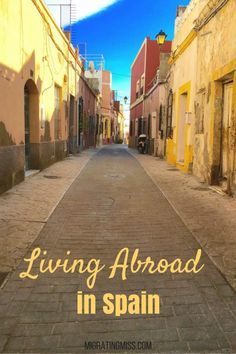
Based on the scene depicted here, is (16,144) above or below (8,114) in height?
below

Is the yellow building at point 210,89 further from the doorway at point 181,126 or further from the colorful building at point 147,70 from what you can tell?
the colorful building at point 147,70

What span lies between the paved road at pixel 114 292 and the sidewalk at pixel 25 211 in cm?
18

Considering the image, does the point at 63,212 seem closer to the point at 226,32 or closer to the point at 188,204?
the point at 188,204

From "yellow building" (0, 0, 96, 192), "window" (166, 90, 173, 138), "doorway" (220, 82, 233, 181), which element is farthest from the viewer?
"window" (166, 90, 173, 138)

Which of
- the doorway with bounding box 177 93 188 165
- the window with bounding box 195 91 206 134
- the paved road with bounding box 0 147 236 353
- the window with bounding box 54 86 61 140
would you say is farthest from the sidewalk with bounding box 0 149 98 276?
the doorway with bounding box 177 93 188 165

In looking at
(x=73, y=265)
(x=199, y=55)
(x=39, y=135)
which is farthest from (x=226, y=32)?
(x=73, y=265)

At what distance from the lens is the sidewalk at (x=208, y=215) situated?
161 inches

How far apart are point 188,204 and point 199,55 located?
559 cm

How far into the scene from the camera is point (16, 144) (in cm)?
820

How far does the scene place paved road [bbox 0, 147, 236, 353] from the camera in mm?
2506

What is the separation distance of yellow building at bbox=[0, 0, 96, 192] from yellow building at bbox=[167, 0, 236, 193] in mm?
4543

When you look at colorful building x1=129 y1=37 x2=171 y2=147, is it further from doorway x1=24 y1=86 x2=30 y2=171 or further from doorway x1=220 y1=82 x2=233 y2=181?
doorway x1=220 y1=82 x2=233 y2=181

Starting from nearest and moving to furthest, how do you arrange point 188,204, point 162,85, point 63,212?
point 63,212 < point 188,204 < point 162,85

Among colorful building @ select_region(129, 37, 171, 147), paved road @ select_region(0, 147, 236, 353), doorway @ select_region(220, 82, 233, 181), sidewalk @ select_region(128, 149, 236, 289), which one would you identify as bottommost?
paved road @ select_region(0, 147, 236, 353)
